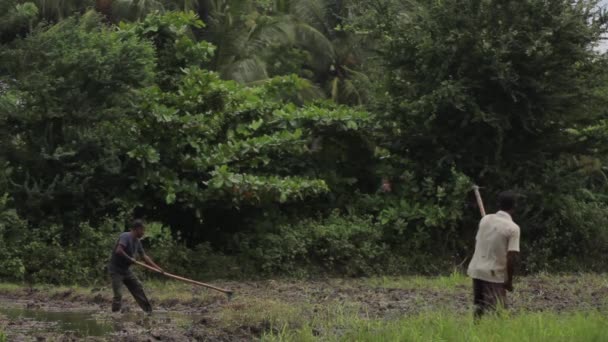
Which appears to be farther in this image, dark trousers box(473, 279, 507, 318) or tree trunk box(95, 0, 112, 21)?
tree trunk box(95, 0, 112, 21)

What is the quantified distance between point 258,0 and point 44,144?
47.2 ft

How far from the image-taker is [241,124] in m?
20.3

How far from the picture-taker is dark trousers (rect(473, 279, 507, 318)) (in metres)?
9.68

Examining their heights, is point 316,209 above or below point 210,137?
below

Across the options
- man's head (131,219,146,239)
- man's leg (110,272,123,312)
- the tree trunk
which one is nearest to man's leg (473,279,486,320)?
man's head (131,219,146,239)

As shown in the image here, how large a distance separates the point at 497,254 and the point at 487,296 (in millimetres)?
490

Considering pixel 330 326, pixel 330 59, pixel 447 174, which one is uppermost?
pixel 330 59

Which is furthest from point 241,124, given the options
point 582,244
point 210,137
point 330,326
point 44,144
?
point 330,326

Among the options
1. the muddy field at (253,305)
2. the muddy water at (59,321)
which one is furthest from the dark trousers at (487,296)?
the muddy water at (59,321)

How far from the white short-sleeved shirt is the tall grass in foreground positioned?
18.9 inches

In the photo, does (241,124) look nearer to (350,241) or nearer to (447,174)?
(350,241)

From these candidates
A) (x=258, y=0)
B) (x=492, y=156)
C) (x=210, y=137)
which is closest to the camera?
(x=210, y=137)

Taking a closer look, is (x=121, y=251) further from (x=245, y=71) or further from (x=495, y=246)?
(x=245, y=71)

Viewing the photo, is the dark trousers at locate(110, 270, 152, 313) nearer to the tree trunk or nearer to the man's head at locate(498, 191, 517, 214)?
the man's head at locate(498, 191, 517, 214)
